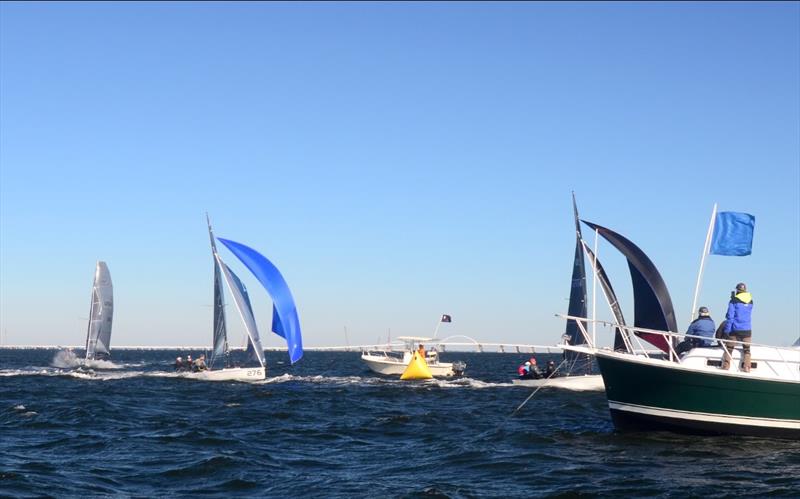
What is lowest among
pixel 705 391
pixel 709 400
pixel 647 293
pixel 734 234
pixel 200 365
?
pixel 709 400

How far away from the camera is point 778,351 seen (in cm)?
2089

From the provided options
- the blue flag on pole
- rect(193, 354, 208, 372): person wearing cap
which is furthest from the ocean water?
rect(193, 354, 208, 372): person wearing cap

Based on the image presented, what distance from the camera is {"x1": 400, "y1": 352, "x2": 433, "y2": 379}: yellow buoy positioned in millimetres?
53375

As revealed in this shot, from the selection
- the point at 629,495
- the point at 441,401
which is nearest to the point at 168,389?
the point at 441,401

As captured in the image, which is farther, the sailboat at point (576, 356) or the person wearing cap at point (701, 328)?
the sailboat at point (576, 356)

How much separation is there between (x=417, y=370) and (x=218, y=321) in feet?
43.4

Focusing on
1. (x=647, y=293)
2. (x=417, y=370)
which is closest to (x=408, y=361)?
(x=417, y=370)

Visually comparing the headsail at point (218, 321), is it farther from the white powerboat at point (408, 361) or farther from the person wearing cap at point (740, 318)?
the person wearing cap at point (740, 318)

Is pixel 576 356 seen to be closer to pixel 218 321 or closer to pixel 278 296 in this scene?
pixel 278 296

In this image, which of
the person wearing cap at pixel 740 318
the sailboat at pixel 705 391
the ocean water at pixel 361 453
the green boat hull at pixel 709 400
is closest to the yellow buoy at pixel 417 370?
the ocean water at pixel 361 453

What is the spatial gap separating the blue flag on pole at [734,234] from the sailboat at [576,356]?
807 inches

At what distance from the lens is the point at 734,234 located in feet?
72.9

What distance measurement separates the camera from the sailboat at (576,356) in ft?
140

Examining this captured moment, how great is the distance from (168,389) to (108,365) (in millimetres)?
31738
